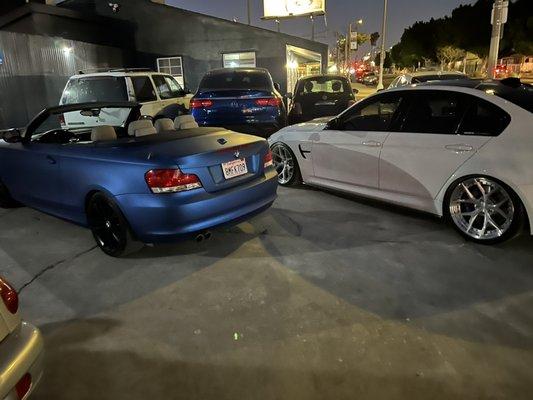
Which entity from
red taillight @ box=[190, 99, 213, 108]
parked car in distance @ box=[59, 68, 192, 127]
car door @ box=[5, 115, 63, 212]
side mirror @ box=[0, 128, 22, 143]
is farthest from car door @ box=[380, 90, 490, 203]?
parked car in distance @ box=[59, 68, 192, 127]

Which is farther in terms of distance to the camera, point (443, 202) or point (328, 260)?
point (443, 202)

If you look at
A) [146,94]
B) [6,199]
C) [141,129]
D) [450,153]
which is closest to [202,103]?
[146,94]

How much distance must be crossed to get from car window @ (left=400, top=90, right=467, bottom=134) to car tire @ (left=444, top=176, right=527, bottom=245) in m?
0.58

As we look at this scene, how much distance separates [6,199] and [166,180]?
3.43 metres

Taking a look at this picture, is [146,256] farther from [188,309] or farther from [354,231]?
[354,231]

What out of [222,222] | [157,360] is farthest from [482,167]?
[157,360]

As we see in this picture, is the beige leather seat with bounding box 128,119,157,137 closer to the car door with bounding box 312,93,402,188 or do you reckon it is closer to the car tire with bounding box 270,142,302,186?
the car door with bounding box 312,93,402,188

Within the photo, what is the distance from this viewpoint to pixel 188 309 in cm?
330

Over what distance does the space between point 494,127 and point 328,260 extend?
6.46 ft

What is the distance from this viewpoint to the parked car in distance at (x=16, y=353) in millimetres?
1881

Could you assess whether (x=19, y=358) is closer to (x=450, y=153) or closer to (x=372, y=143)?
(x=450, y=153)

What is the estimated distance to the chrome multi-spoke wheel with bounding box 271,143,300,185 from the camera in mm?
6348

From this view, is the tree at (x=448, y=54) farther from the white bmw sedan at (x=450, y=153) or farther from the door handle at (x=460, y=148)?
the door handle at (x=460, y=148)

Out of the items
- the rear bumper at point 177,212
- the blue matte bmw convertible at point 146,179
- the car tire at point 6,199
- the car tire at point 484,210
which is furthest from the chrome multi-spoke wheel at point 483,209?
the car tire at point 6,199
